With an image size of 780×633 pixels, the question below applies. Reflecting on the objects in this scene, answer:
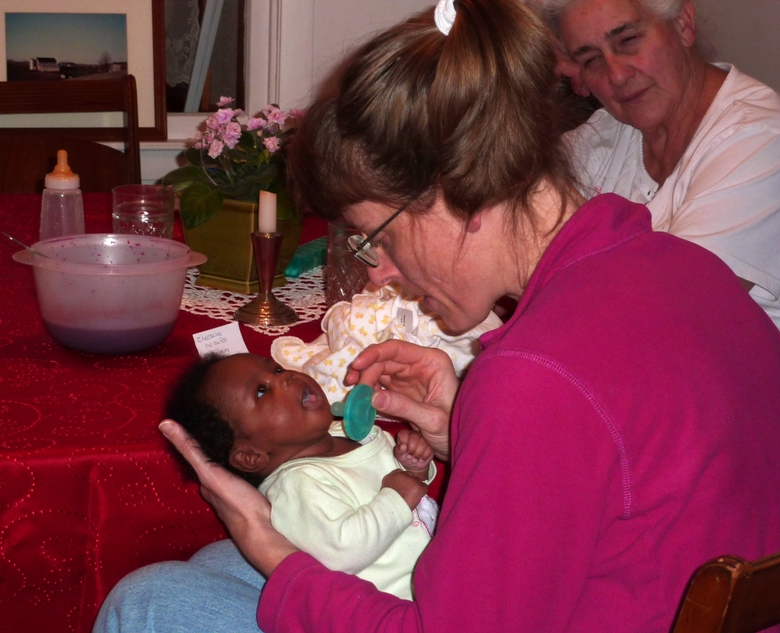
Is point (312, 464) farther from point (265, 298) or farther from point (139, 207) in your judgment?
point (139, 207)

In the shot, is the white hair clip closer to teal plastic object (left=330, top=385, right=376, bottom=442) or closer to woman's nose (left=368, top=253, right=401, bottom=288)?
woman's nose (left=368, top=253, right=401, bottom=288)

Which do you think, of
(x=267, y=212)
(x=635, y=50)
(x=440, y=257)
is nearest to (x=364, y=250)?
(x=440, y=257)

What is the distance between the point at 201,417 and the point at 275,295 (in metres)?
0.60

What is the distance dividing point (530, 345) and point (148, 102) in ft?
9.39

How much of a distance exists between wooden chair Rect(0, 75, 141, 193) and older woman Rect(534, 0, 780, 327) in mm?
1440

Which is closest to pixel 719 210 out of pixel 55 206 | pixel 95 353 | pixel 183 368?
pixel 183 368

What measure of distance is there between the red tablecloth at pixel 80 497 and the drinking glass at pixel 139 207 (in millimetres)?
563

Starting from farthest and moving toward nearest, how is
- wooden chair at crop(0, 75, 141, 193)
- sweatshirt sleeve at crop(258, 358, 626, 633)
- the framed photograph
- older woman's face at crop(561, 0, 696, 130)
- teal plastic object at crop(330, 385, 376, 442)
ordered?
the framed photograph < wooden chair at crop(0, 75, 141, 193) < older woman's face at crop(561, 0, 696, 130) < teal plastic object at crop(330, 385, 376, 442) < sweatshirt sleeve at crop(258, 358, 626, 633)

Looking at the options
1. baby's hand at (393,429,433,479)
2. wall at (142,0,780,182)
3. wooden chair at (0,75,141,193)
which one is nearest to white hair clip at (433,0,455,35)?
baby's hand at (393,429,433,479)

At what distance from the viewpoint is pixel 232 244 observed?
5.77 feet

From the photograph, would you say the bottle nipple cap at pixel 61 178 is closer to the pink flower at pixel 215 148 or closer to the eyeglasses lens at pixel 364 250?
the pink flower at pixel 215 148

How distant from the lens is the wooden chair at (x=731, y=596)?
61cm

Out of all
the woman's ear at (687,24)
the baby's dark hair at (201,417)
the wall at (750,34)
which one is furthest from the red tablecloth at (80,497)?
the wall at (750,34)

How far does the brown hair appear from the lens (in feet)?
2.89
